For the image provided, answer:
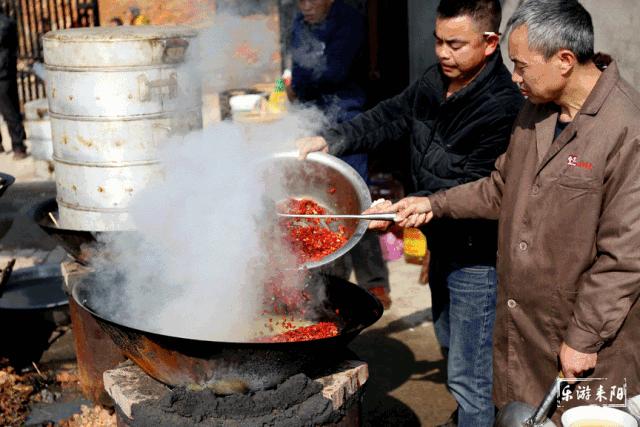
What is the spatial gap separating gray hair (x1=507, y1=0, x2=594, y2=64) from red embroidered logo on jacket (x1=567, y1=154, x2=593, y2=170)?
14.3 inches

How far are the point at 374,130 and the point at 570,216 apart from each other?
6.09 ft

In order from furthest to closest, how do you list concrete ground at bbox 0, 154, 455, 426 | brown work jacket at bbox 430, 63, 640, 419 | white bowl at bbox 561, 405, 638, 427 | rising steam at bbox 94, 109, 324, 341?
concrete ground at bbox 0, 154, 455, 426, rising steam at bbox 94, 109, 324, 341, brown work jacket at bbox 430, 63, 640, 419, white bowl at bbox 561, 405, 638, 427

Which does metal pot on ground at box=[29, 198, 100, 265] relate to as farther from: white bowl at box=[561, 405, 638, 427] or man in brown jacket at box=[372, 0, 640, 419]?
white bowl at box=[561, 405, 638, 427]

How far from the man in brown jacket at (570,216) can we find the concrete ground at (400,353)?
67.3 inches

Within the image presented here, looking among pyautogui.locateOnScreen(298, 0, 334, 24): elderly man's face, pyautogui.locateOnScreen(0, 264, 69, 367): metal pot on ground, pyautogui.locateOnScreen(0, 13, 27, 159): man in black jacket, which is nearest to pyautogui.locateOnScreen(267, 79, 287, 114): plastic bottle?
pyautogui.locateOnScreen(298, 0, 334, 24): elderly man's face

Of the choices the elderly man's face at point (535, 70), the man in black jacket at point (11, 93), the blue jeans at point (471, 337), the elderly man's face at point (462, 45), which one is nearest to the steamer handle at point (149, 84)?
the elderly man's face at point (462, 45)

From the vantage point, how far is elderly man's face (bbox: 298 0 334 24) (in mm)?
6469

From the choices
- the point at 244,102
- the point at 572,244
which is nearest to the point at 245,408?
the point at 572,244

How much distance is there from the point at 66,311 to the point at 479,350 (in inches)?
134

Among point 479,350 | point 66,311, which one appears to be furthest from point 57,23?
point 479,350

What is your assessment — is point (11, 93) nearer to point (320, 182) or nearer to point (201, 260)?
point (320, 182)

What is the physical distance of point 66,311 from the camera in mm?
5867

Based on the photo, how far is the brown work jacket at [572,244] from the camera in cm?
269

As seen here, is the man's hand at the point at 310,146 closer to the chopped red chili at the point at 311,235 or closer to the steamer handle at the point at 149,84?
the chopped red chili at the point at 311,235
